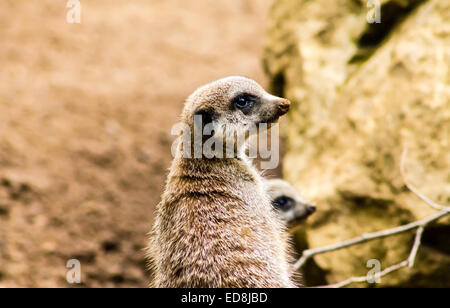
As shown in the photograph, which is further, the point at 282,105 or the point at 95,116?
the point at 95,116

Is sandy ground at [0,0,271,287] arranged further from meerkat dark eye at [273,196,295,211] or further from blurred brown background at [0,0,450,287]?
meerkat dark eye at [273,196,295,211]

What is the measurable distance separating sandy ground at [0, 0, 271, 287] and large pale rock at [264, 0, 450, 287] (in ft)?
5.36

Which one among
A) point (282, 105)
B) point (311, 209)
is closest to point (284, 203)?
point (311, 209)

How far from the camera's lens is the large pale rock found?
319 cm

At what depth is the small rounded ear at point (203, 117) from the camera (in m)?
2.67

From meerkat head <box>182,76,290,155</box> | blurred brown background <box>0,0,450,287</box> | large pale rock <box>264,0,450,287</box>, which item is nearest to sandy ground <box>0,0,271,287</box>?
blurred brown background <box>0,0,450,287</box>

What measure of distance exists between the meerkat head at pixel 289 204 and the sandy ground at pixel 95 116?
55.6 inches

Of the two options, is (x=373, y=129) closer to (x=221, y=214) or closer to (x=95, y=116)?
(x=221, y=214)

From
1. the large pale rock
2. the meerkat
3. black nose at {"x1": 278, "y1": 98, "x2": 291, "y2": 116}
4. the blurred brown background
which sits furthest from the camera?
the blurred brown background

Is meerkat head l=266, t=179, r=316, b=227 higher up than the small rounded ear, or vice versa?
the small rounded ear

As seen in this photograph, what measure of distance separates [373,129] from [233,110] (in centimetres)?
128

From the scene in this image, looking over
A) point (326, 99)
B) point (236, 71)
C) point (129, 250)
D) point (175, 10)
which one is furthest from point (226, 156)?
point (175, 10)

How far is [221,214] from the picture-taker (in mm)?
2486

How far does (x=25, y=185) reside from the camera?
4.26m
